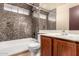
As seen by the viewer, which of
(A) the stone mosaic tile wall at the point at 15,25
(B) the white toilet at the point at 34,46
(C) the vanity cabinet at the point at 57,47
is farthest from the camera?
(B) the white toilet at the point at 34,46

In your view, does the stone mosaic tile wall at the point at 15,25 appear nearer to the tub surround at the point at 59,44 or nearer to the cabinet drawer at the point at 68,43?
the tub surround at the point at 59,44

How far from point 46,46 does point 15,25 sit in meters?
0.69

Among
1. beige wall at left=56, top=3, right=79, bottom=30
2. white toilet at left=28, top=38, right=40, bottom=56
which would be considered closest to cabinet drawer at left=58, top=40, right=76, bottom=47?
beige wall at left=56, top=3, right=79, bottom=30

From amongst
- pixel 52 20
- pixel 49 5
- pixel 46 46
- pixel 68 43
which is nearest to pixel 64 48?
pixel 68 43

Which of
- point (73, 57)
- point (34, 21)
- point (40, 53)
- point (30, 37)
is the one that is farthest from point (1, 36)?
point (73, 57)

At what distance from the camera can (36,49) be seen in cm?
165

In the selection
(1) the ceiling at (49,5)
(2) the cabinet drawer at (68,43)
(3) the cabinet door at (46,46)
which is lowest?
(3) the cabinet door at (46,46)

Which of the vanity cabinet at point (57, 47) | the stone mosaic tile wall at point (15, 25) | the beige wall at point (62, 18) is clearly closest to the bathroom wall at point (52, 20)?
the beige wall at point (62, 18)

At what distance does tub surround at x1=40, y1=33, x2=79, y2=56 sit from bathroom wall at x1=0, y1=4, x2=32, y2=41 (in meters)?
0.32

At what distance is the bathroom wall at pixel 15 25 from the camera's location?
1.51 m

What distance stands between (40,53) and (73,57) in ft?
1.81

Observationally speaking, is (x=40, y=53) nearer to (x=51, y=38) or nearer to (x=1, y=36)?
(x=51, y=38)

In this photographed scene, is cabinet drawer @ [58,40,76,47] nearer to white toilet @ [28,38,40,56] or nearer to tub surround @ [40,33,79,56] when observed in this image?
tub surround @ [40,33,79,56]

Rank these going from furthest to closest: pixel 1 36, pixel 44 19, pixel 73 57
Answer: pixel 44 19
pixel 1 36
pixel 73 57
